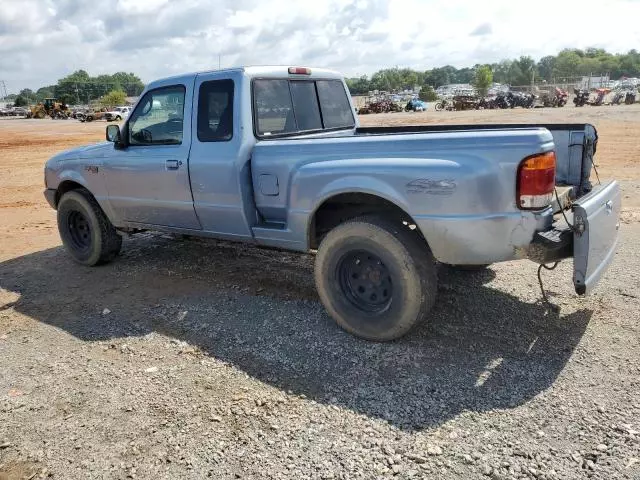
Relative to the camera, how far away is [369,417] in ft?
10.4

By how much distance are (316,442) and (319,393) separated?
0.49 meters

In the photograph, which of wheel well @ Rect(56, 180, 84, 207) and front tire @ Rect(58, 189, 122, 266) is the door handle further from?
wheel well @ Rect(56, 180, 84, 207)

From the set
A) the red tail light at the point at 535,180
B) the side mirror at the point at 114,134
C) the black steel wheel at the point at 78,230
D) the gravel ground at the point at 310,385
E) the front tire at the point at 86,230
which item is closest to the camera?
the gravel ground at the point at 310,385

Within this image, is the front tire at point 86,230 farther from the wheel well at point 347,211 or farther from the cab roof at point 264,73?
the wheel well at point 347,211

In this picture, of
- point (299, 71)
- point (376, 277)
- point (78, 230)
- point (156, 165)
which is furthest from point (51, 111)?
point (376, 277)

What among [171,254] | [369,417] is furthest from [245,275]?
[369,417]

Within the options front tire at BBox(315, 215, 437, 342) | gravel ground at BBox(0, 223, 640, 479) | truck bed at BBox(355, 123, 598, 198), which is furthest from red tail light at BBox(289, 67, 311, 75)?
gravel ground at BBox(0, 223, 640, 479)

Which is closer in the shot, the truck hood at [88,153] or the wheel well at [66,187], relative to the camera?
the truck hood at [88,153]

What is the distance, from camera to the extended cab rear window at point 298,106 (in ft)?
15.8

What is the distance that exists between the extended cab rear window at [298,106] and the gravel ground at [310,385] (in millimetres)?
1520

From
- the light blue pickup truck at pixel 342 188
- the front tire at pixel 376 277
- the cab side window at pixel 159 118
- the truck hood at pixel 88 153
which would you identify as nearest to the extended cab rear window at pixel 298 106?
the light blue pickup truck at pixel 342 188

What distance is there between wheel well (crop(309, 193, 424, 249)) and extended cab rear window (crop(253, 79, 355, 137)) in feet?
2.96

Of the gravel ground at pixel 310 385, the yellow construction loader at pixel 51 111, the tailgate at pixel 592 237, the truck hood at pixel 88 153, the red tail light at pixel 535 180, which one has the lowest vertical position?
the gravel ground at pixel 310 385

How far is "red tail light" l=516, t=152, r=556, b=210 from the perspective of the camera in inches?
129
